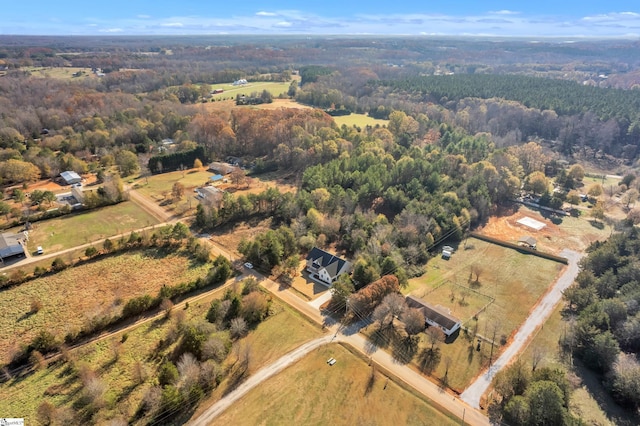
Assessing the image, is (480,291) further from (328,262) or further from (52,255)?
(52,255)

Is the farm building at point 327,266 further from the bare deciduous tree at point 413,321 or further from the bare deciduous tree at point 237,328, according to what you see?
the bare deciduous tree at point 237,328

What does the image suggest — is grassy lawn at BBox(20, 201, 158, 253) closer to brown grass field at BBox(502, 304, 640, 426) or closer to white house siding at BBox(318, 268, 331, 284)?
white house siding at BBox(318, 268, 331, 284)

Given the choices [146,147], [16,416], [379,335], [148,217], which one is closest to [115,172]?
[146,147]

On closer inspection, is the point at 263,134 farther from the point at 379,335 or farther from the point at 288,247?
the point at 379,335

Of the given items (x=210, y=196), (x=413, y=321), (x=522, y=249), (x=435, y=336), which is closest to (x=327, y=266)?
(x=413, y=321)

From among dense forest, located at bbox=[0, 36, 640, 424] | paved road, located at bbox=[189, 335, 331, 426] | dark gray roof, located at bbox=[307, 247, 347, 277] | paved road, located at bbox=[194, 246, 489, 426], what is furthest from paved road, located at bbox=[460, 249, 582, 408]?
dark gray roof, located at bbox=[307, 247, 347, 277]
